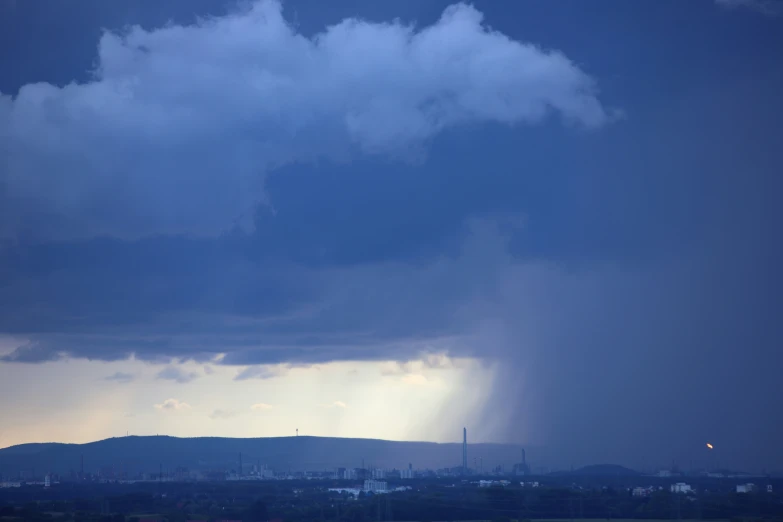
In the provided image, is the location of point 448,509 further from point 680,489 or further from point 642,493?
point 680,489

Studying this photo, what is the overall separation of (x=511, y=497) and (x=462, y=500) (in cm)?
441

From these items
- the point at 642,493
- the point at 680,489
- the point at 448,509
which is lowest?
the point at 448,509

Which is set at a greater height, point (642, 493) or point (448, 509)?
point (642, 493)

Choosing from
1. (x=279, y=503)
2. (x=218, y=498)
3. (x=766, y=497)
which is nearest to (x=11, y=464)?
(x=218, y=498)

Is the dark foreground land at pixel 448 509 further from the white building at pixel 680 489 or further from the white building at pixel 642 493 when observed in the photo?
the white building at pixel 680 489

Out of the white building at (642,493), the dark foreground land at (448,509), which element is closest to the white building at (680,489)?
the white building at (642,493)

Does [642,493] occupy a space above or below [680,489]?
below

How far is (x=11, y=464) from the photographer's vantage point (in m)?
199

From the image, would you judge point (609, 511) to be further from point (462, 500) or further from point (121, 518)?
point (121, 518)

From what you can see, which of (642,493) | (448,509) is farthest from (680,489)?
(448,509)

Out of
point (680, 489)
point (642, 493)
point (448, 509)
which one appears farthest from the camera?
point (680, 489)

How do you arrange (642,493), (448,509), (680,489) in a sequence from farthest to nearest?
1. (680,489)
2. (642,493)
3. (448,509)

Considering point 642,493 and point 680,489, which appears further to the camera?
point 680,489

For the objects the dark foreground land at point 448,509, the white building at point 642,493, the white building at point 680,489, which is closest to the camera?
the dark foreground land at point 448,509
